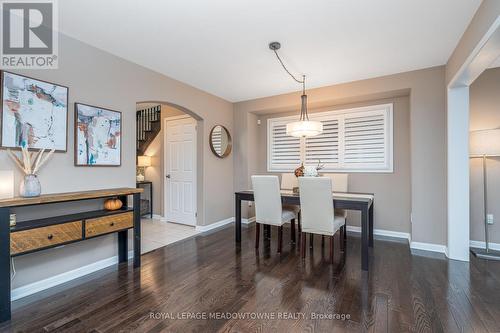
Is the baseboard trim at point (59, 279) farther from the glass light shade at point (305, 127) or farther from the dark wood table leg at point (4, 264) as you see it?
the glass light shade at point (305, 127)

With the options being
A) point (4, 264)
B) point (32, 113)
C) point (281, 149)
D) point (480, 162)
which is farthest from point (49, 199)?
point (480, 162)

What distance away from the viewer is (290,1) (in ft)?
6.33

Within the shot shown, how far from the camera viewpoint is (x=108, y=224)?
97.8 inches

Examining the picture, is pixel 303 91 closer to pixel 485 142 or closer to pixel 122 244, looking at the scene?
pixel 485 142

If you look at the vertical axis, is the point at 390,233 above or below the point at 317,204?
below

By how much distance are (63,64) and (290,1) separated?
2315mm

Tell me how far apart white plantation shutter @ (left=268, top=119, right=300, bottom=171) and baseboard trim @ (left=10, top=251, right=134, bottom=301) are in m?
3.26

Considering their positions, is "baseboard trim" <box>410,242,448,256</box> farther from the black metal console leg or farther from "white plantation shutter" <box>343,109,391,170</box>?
the black metal console leg

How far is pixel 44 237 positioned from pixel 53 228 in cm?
9

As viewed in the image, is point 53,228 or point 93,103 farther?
point 93,103

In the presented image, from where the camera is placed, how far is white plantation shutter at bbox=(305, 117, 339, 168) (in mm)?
4293

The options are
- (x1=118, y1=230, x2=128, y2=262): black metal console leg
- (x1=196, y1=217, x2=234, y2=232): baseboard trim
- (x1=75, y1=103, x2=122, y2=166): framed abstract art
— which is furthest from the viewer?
(x1=196, y1=217, x2=234, y2=232): baseboard trim

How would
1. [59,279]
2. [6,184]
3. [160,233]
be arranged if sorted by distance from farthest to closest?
[160,233]
[59,279]
[6,184]

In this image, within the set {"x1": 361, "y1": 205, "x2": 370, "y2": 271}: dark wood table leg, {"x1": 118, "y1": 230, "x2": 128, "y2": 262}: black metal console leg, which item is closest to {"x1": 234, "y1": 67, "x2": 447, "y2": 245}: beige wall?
{"x1": 361, "y1": 205, "x2": 370, "y2": 271}: dark wood table leg
